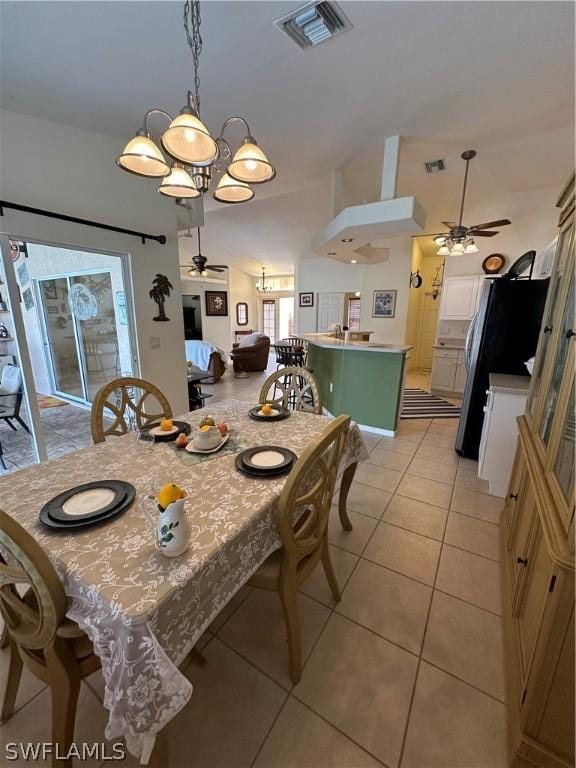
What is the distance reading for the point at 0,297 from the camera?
273 centimetres

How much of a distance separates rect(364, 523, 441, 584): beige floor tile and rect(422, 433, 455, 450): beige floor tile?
5.23 feet

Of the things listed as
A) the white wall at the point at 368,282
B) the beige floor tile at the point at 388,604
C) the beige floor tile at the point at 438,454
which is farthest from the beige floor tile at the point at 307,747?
the white wall at the point at 368,282

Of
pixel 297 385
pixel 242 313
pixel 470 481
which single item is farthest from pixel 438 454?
pixel 242 313

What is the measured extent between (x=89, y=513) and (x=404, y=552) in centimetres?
173

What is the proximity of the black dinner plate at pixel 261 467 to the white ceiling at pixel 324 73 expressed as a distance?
220cm

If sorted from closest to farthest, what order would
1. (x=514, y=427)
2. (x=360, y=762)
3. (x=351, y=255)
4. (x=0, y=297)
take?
(x=360, y=762) → (x=514, y=427) → (x=0, y=297) → (x=351, y=255)

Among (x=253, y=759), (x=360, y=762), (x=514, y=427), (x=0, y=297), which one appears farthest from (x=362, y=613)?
(x=0, y=297)

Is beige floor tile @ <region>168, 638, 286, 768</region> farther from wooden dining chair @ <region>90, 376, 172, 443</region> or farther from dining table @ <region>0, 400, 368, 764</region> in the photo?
wooden dining chair @ <region>90, 376, 172, 443</region>

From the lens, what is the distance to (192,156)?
4.38ft

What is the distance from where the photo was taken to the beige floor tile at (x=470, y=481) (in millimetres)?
2559

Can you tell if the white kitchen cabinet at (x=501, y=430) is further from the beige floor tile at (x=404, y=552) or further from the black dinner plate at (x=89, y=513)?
the black dinner plate at (x=89, y=513)

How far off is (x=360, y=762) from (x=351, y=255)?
4.93 m

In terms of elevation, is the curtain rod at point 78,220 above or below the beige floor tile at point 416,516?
above

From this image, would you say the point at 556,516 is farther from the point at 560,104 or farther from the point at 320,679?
the point at 560,104
